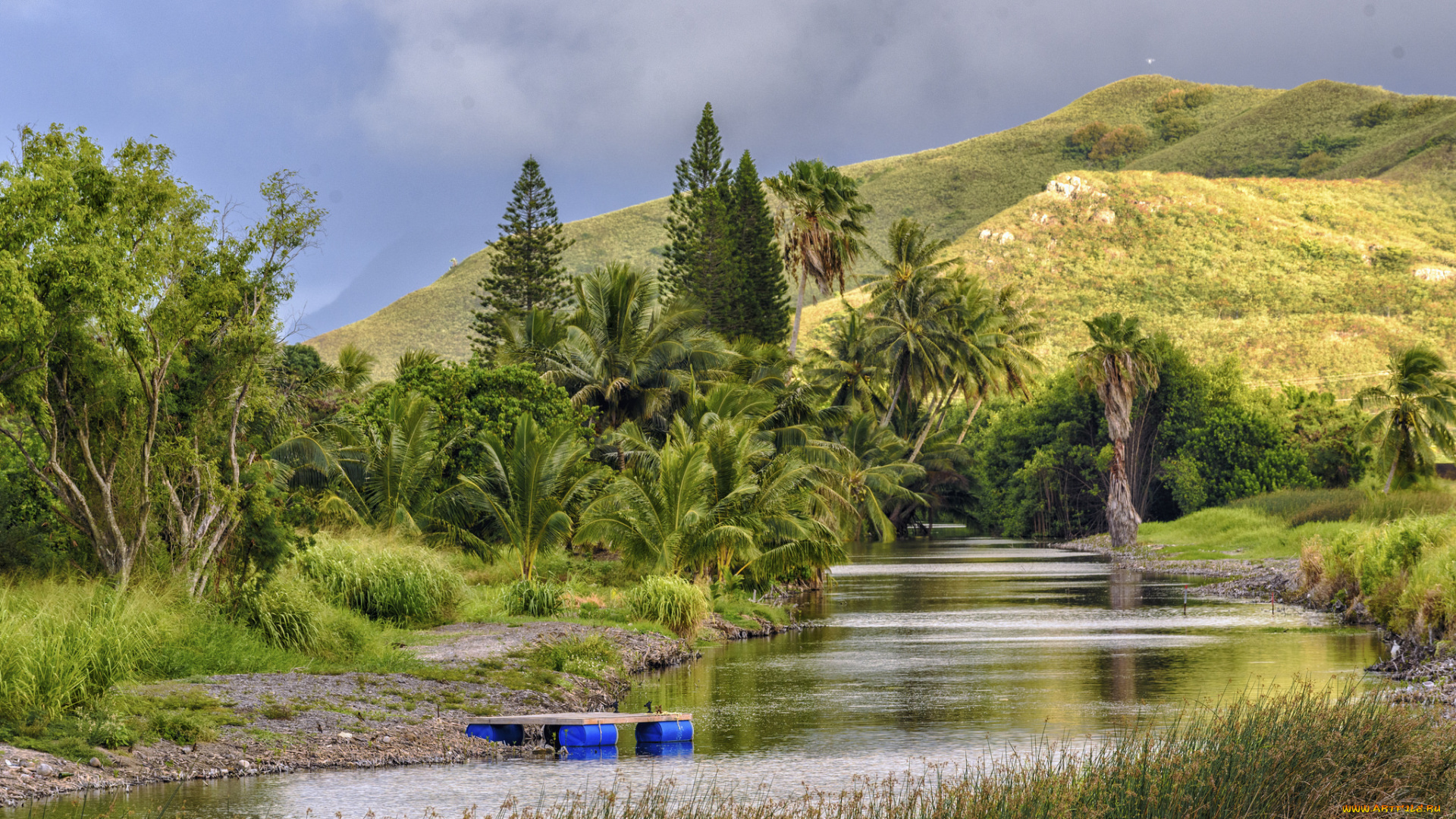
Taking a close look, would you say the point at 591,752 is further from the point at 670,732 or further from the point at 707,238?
the point at 707,238

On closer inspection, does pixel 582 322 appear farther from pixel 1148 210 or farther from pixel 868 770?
pixel 1148 210

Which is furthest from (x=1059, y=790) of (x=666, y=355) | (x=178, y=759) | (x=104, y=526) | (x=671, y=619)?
(x=666, y=355)

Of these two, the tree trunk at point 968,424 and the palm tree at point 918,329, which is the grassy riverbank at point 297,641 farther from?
the tree trunk at point 968,424

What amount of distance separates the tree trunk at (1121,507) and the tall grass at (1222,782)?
5602cm

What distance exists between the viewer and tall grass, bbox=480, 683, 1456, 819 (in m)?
9.17

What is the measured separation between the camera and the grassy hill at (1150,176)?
12300cm

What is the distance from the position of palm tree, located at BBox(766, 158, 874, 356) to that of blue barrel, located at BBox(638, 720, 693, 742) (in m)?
47.6

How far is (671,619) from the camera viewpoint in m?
27.1

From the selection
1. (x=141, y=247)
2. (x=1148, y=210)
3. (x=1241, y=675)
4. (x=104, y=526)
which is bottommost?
(x=1241, y=675)

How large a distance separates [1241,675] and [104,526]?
17.1 meters

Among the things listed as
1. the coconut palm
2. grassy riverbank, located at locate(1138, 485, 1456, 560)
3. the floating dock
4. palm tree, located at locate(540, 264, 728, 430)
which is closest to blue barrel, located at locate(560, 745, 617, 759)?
the floating dock

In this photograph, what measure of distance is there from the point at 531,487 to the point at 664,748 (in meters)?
15.8

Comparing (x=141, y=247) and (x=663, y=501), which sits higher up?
(x=141, y=247)

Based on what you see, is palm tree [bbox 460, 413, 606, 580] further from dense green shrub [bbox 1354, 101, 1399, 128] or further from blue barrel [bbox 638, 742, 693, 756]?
dense green shrub [bbox 1354, 101, 1399, 128]
